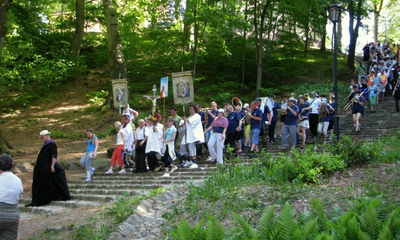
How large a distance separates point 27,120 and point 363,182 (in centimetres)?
1937

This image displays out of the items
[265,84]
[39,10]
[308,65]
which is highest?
[39,10]

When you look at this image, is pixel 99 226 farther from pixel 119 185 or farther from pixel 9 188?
pixel 119 185

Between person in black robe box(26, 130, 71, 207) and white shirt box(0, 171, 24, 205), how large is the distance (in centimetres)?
389

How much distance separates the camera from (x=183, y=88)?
43.2 ft

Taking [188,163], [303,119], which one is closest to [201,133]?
[188,163]

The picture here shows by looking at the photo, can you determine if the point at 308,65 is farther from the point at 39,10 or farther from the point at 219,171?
the point at 219,171

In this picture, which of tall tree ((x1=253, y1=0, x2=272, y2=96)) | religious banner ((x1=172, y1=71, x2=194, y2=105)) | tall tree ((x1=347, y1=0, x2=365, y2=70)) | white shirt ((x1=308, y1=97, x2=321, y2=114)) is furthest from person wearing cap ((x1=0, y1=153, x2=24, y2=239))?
tall tree ((x1=347, y1=0, x2=365, y2=70))

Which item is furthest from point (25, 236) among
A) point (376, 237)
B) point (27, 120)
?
point (27, 120)

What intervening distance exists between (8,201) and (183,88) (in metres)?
7.73

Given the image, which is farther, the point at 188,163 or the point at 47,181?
the point at 188,163

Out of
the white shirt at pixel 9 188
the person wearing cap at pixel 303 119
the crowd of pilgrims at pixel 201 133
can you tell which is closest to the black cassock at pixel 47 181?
the crowd of pilgrims at pixel 201 133

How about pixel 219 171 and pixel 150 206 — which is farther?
pixel 219 171

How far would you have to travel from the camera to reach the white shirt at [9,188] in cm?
624

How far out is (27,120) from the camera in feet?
72.1
